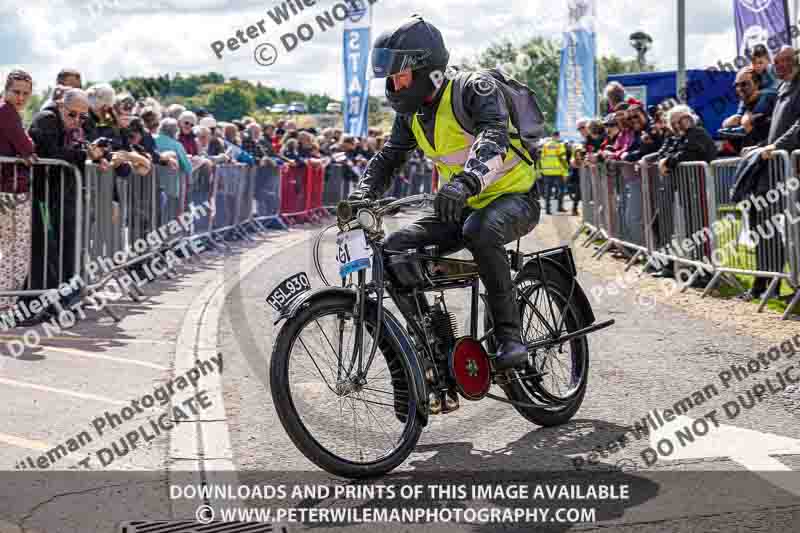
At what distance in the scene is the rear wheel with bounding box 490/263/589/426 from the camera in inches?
231

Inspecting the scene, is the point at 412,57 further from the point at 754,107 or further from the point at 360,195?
the point at 754,107

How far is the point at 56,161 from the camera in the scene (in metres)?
9.62

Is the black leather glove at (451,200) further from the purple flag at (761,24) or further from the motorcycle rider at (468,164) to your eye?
the purple flag at (761,24)

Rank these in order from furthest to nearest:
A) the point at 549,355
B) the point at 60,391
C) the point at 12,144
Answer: the point at 12,144 < the point at 60,391 < the point at 549,355

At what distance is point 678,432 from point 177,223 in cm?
962

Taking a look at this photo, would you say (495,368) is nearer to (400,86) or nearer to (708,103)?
(400,86)

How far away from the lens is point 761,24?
1780 cm

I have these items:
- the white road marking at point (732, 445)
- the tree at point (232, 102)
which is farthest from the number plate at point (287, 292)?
the tree at point (232, 102)

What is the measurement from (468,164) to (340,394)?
1.15 metres

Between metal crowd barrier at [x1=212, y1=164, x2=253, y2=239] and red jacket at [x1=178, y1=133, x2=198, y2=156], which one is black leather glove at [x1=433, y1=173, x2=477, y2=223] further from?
metal crowd barrier at [x1=212, y1=164, x2=253, y2=239]

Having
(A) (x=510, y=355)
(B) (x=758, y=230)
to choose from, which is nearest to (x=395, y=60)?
(A) (x=510, y=355)

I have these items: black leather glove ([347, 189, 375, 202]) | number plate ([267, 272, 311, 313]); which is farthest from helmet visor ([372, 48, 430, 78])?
number plate ([267, 272, 311, 313])

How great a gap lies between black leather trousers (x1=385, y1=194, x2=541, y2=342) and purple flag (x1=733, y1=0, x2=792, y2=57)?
1301cm

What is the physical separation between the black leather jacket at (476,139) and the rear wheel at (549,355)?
865 mm
